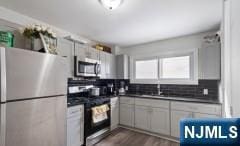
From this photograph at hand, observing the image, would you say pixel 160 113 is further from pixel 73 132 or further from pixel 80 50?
pixel 80 50

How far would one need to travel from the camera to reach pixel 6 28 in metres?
1.95

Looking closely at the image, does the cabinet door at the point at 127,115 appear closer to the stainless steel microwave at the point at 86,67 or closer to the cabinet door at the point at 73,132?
the stainless steel microwave at the point at 86,67

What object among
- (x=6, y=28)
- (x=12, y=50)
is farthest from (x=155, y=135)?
(x=6, y=28)

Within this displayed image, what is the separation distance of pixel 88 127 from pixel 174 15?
8.27 ft

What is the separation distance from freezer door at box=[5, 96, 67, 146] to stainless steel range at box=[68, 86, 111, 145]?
1.54ft

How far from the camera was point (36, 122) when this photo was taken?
1479 mm

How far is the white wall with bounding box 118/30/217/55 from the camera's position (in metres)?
3.06

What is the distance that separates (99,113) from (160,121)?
1.37 meters

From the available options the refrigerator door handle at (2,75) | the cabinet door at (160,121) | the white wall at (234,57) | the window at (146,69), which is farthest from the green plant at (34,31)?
the window at (146,69)

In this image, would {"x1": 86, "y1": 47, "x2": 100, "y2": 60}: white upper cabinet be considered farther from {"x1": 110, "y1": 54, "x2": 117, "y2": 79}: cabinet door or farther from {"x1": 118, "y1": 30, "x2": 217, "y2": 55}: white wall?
{"x1": 118, "y1": 30, "x2": 217, "y2": 55}: white wall

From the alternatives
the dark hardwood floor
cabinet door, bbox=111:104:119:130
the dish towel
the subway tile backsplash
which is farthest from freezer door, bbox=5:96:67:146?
the subway tile backsplash

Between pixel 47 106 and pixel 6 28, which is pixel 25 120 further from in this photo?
pixel 6 28

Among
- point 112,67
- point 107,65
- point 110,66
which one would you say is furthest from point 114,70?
point 107,65

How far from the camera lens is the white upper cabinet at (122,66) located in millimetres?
3893
